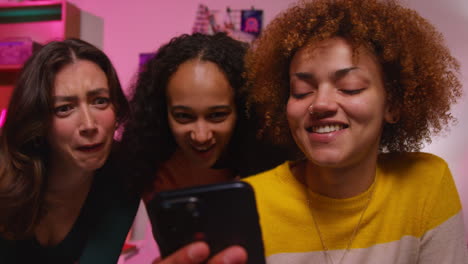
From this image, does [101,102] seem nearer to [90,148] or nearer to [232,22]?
[90,148]

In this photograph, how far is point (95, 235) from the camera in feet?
3.84

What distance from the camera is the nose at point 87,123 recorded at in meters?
1.03

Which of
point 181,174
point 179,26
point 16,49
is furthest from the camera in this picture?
point 179,26

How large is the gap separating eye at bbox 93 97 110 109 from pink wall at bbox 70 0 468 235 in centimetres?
143

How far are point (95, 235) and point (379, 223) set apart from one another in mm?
842

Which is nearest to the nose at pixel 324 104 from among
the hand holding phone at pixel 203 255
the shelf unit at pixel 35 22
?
the hand holding phone at pixel 203 255

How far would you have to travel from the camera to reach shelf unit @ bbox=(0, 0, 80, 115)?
2.38 metres

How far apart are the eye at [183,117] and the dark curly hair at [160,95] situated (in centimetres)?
12

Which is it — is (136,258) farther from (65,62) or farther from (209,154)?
(65,62)

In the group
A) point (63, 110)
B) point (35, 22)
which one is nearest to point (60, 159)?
point (63, 110)

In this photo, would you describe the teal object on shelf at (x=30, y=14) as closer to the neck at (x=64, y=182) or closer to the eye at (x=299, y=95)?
the neck at (x=64, y=182)

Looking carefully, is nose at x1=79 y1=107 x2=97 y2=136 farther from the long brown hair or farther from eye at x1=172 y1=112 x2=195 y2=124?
eye at x1=172 y1=112 x2=195 y2=124

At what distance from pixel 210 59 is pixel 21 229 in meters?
0.75

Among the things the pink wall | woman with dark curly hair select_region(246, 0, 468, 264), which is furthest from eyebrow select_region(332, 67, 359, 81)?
the pink wall
